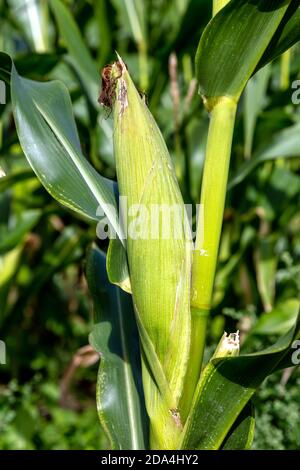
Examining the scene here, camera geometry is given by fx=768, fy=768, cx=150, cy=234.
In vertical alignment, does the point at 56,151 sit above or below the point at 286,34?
below

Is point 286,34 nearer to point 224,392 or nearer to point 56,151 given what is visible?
point 56,151

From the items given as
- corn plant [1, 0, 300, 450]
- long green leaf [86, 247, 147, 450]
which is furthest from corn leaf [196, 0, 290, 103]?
long green leaf [86, 247, 147, 450]

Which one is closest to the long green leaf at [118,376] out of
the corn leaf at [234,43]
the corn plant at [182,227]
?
the corn plant at [182,227]

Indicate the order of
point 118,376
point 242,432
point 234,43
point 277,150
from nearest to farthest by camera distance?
1. point 234,43
2. point 242,432
3. point 118,376
4. point 277,150

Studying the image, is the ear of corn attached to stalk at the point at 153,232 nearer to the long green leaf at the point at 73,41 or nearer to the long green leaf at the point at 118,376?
the long green leaf at the point at 118,376

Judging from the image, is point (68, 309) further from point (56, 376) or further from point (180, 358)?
point (180, 358)

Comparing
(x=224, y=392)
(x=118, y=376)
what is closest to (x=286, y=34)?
(x=224, y=392)

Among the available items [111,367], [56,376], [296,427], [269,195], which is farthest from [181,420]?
[56,376]
